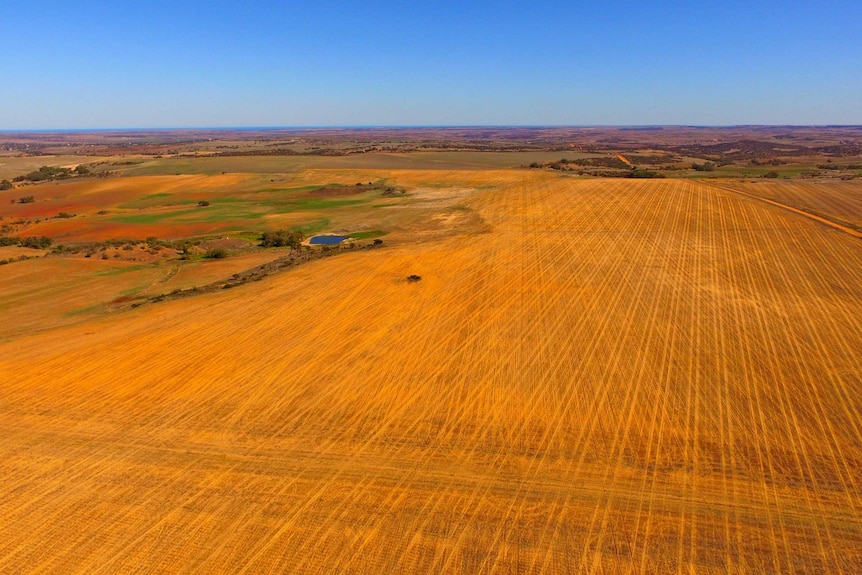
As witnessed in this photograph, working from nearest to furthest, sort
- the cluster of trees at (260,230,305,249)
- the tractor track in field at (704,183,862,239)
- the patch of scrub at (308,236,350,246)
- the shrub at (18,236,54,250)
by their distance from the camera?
the tractor track in field at (704,183,862,239)
the cluster of trees at (260,230,305,249)
the shrub at (18,236,54,250)
the patch of scrub at (308,236,350,246)

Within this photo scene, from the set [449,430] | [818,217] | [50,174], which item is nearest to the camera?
[449,430]

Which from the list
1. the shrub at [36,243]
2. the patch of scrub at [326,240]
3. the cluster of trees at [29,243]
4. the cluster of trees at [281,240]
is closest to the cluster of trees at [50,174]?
the cluster of trees at [29,243]

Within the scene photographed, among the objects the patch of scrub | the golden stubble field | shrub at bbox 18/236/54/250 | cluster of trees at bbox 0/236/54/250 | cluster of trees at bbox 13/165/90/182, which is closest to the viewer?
the golden stubble field

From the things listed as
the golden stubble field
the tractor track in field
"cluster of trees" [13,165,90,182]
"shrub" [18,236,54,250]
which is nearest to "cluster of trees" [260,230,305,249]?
the golden stubble field

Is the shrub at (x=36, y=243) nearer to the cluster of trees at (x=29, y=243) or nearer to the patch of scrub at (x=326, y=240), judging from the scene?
the cluster of trees at (x=29, y=243)

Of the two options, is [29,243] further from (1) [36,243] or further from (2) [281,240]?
(2) [281,240]

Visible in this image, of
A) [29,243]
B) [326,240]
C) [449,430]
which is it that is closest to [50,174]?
[29,243]

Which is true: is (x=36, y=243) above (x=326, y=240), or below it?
below

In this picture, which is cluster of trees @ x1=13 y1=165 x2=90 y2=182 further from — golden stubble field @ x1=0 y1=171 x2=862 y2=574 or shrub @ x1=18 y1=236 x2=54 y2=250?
golden stubble field @ x1=0 y1=171 x2=862 y2=574
